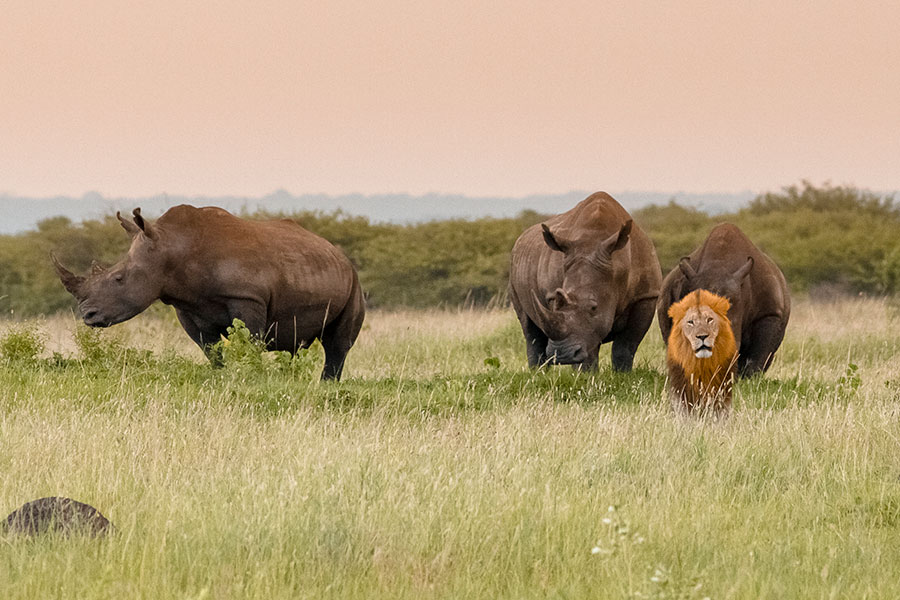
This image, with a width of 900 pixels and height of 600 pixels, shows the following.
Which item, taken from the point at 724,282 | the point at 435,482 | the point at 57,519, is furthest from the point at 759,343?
the point at 57,519

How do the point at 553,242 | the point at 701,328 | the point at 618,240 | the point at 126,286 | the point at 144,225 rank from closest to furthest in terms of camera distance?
the point at 701,328 → the point at 618,240 → the point at 553,242 → the point at 144,225 → the point at 126,286

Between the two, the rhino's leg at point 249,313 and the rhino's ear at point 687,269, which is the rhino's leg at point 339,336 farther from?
the rhino's ear at point 687,269

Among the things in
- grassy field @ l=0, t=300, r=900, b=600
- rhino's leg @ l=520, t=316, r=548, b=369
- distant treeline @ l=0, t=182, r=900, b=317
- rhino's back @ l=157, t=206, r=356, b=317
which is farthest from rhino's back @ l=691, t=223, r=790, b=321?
distant treeline @ l=0, t=182, r=900, b=317

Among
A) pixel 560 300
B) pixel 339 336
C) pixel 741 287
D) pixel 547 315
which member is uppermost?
pixel 741 287

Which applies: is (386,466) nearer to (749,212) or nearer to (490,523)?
(490,523)

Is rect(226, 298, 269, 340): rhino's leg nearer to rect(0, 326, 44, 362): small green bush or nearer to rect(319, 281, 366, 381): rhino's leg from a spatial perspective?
rect(319, 281, 366, 381): rhino's leg

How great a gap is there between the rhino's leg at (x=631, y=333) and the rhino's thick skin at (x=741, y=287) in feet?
0.58

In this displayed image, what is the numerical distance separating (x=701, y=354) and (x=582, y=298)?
2.10 m

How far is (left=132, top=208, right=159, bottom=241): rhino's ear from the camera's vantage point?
33.9 feet

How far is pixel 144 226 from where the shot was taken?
10.6 metres

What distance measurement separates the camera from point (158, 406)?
9.07 meters

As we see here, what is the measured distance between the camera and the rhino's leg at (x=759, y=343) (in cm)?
1095

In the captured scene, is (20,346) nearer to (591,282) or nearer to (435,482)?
(591,282)

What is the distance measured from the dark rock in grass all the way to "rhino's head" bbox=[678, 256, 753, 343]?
19.9 ft
